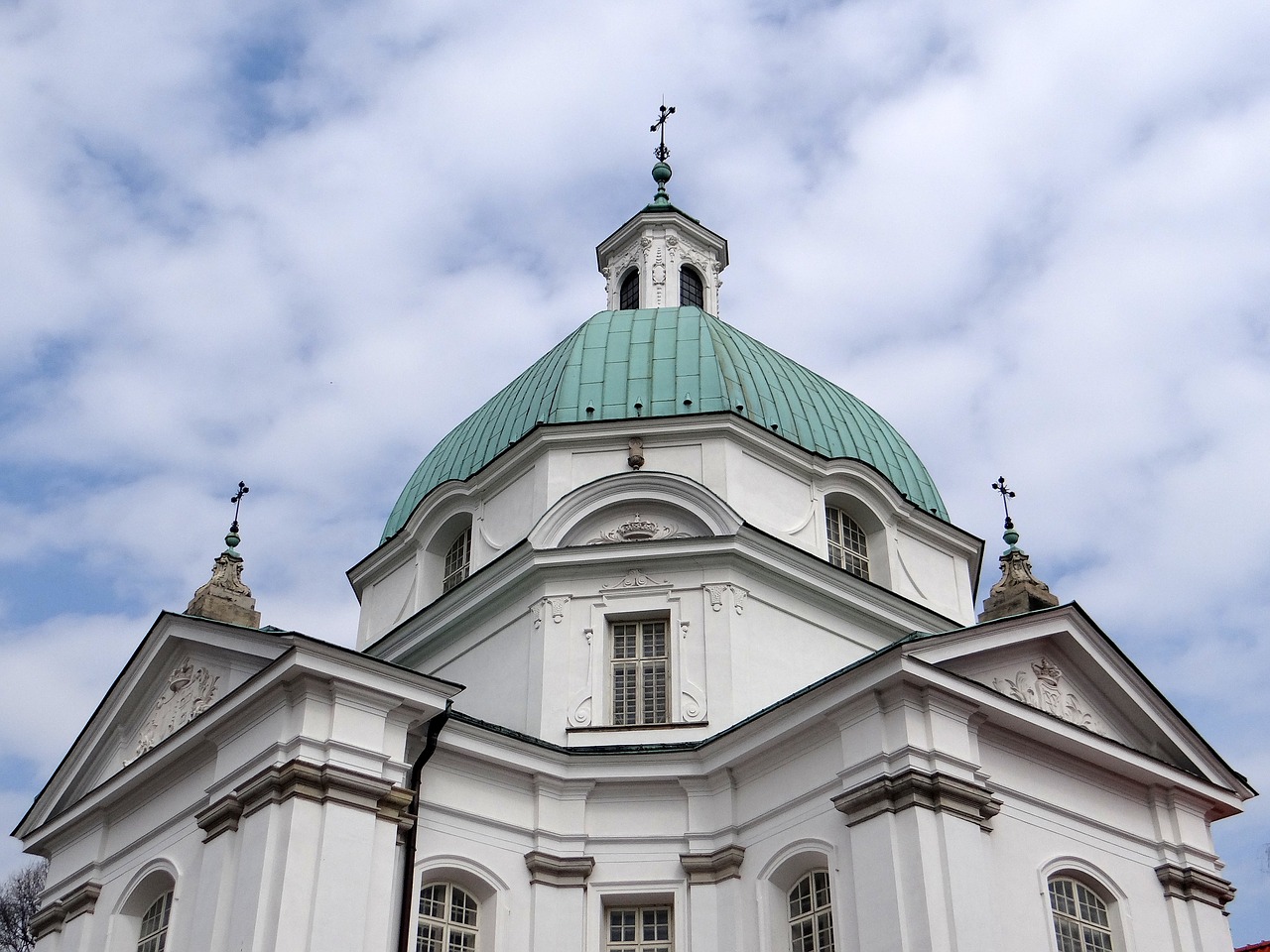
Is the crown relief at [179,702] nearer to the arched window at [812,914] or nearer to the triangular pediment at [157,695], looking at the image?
the triangular pediment at [157,695]

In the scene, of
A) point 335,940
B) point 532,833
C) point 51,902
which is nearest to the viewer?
point 335,940

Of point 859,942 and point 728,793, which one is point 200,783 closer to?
point 728,793

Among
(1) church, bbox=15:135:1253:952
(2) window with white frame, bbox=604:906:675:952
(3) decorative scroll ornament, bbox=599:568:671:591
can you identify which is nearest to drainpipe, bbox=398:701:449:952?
(1) church, bbox=15:135:1253:952

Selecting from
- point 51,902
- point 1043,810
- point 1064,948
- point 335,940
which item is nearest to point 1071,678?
point 1043,810

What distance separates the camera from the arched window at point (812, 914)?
59.7 feet

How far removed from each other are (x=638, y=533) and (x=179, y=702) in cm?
729

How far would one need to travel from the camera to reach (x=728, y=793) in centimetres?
2019

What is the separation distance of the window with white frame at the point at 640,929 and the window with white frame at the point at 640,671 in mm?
2915

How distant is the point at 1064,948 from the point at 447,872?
7.65 m

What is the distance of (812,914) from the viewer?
18.5 m

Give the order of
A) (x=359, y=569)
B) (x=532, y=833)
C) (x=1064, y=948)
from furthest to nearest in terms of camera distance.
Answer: (x=359, y=569)
(x=532, y=833)
(x=1064, y=948)

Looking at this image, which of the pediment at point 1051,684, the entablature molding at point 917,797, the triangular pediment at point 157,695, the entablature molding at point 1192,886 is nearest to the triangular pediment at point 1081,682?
the pediment at point 1051,684

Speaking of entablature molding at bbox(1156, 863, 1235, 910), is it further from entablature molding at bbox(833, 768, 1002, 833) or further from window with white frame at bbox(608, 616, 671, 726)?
window with white frame at bbox(608, 616, 671, 726)

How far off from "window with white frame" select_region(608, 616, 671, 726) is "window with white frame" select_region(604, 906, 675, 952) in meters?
2.92
